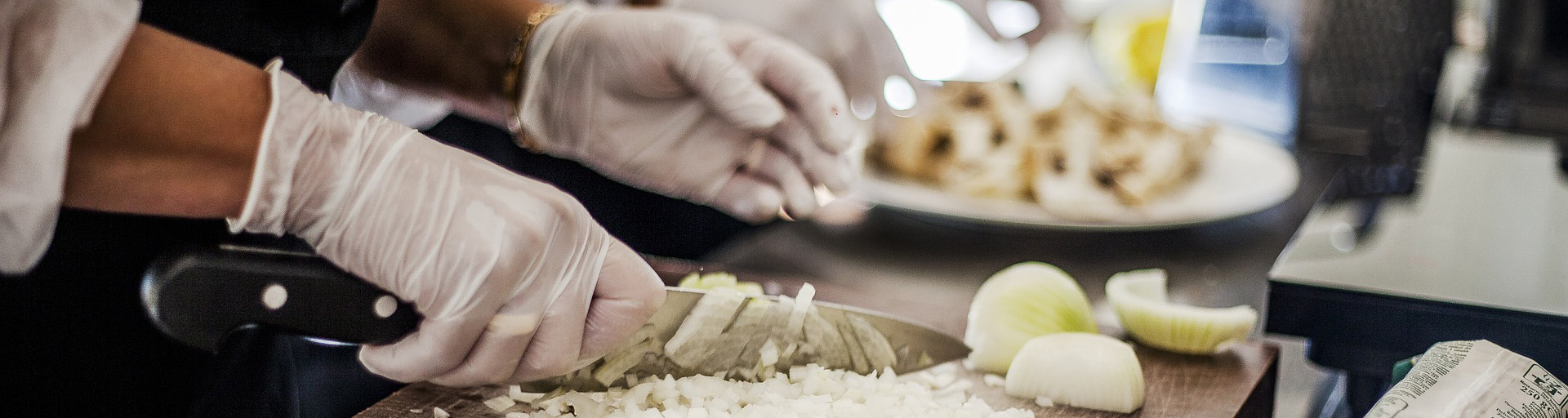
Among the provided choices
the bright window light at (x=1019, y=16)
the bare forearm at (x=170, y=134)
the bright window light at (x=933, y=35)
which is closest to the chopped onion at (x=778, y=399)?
the bare forearm at (x=170, y=134)

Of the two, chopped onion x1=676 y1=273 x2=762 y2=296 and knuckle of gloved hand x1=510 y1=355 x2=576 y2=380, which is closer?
knuckle of gloved hand x1=510 y1=355 x2=576 y2=380

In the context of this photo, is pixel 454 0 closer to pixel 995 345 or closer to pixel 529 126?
pixel 529 126

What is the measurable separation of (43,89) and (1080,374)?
0.65m

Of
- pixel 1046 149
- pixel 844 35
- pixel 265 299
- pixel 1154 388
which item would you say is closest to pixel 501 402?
pixel 265 299

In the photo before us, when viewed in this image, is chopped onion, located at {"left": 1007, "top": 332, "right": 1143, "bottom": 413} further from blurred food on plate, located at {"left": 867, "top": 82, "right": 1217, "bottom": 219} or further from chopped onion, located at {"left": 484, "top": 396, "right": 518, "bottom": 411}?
blurred food on plate, located at {"left": 867, "top": 82, "right": 1217, "bottom": 219}

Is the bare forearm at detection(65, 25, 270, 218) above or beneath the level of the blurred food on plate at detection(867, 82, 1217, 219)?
above

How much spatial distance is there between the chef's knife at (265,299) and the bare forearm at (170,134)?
3 cm

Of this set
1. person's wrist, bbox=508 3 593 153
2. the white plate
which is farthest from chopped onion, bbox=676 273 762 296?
the white plate

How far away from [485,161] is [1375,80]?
58.4 inches

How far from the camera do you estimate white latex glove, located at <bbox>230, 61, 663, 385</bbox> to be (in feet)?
1.92

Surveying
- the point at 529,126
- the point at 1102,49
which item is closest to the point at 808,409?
the point at 529,126

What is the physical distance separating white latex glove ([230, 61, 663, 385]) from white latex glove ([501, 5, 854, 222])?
292 millimetres

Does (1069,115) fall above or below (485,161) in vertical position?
below

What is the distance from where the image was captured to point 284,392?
0.67m
